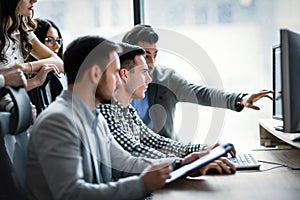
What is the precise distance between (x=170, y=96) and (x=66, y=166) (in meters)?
1.46

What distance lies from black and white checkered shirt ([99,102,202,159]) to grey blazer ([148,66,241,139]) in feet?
1.40

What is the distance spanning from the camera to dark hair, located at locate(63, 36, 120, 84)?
1400 millimetres

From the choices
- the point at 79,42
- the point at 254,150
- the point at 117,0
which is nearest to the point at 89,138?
the point at 79,42

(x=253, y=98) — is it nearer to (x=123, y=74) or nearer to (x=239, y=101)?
(x=239, y=101)

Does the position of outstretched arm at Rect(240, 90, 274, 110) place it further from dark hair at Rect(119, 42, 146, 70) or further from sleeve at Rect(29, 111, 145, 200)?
sleeve at Rect(29, 111, 145, 200)

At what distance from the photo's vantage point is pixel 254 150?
7.99 ft

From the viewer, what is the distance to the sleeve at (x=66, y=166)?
3.90 ft

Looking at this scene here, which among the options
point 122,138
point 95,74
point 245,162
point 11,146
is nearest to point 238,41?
point 245,162

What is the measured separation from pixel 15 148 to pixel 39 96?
86 centimetres

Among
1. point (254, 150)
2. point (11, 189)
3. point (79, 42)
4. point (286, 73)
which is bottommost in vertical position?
point (254, 150)

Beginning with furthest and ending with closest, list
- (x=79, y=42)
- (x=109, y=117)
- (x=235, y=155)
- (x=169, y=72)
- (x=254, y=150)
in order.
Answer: (x=169, y=72), (x=254, y=150), (x=235, y=155), (x=109, y=117), (x=79, y=42)

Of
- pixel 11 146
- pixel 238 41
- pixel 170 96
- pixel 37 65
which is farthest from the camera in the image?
pixel 238 41

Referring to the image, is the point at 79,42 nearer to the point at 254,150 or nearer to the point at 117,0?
the point at 254,150

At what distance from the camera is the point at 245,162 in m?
1.96
